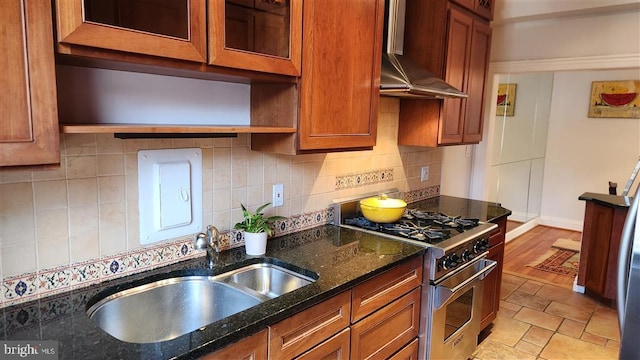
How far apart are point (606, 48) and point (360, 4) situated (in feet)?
8.49

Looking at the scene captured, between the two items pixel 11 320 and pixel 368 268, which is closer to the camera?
pixel 11 320

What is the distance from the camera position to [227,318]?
4.23 feet

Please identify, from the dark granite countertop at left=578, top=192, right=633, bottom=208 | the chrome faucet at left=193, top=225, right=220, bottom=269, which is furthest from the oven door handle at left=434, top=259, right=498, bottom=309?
the dark granite countertop at left=578, top=192, right=633, bottom=208

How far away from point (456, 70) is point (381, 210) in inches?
43.3

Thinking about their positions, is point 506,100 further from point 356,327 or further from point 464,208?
point 356,327

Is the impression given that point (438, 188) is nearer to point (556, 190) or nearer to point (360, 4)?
point (360, 4)

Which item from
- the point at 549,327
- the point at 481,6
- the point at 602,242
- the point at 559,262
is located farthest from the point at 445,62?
the point at 559,262

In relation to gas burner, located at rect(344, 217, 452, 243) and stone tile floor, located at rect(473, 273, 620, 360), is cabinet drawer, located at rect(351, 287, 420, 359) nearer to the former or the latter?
gas burner, located at rect(344, 217, 452, 243)

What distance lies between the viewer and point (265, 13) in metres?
1.59

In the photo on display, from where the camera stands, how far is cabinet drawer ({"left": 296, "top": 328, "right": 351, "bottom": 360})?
1528 mm

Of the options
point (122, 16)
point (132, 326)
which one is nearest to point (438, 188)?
point (132, 326)

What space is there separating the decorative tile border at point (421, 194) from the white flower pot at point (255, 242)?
1528mm

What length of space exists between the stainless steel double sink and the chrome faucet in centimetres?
10

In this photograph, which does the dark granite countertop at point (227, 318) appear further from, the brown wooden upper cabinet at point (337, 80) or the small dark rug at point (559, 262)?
the small dark rug at point (559, 262)
